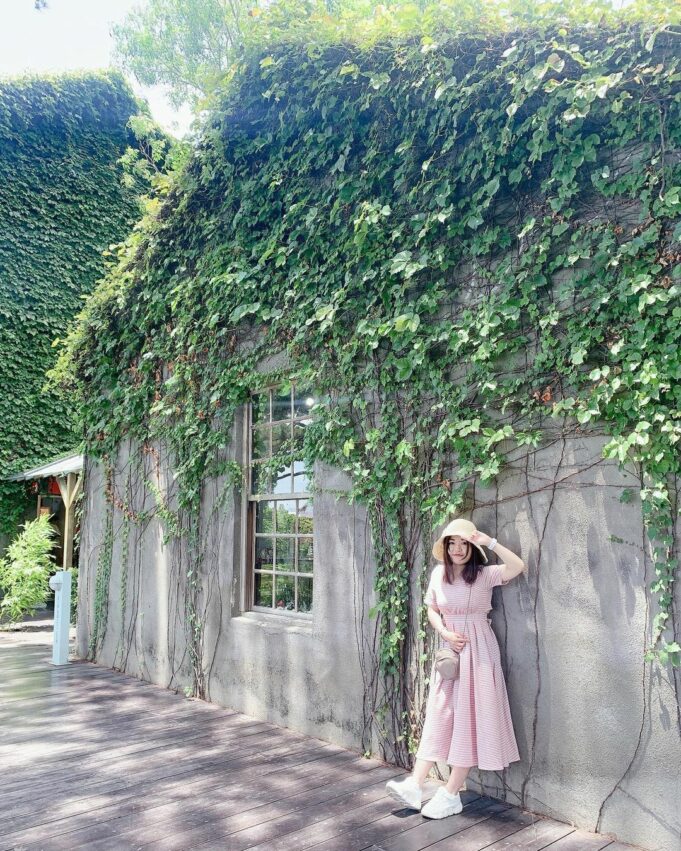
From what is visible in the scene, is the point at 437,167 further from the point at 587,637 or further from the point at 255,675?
the point at 255,675

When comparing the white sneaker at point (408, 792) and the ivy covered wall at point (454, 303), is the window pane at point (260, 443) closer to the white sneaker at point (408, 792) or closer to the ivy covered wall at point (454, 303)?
the ivy covered wall at point (454, 303)

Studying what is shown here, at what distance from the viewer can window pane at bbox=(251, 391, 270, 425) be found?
17.7ft

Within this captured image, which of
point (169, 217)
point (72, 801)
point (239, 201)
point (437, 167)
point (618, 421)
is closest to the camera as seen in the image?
point (618, 421)

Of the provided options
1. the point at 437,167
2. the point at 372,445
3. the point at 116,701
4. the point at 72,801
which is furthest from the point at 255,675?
the point at 437,167

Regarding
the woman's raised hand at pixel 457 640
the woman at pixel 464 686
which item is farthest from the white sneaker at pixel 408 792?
the woman's raised hand at pixel 457 640

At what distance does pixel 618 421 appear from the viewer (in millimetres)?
3100

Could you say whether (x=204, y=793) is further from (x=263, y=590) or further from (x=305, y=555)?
(x=263, y=590)

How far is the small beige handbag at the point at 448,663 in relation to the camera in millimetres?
3375

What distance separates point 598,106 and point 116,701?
17.3 ft

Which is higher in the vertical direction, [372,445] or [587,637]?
[372,445]

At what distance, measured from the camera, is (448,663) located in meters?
3.38

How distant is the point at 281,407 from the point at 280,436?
0.72 feet

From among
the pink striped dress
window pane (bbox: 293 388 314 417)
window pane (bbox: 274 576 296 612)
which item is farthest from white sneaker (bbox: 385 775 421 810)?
window pane (bbox: 293 388 314 417)

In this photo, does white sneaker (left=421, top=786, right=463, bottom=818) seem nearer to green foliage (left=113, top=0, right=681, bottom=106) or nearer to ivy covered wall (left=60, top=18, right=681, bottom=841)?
ivy covered wall (left=60, top=18, right=681, bottom=841)
